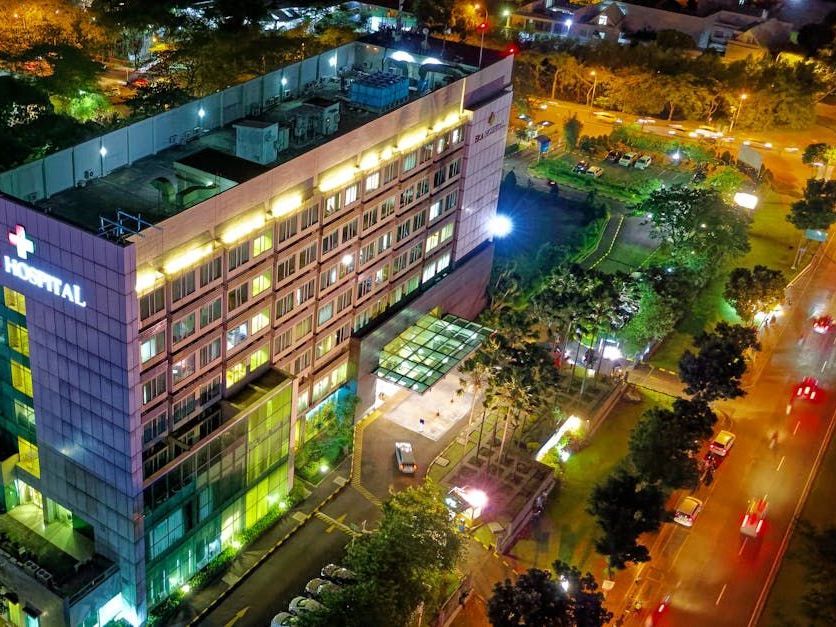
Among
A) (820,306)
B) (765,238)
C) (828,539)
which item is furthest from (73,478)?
(765,238)

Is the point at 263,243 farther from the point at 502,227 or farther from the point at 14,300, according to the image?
the point at 502,227

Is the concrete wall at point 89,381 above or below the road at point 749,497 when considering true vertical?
above

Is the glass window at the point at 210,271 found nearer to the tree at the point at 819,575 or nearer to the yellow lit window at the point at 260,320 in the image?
the yellow lit window at the point at 260,320

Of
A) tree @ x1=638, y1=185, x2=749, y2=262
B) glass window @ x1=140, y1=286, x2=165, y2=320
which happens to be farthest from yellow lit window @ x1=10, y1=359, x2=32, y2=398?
tree @ x1=638, y1=185, x2=749, y2=262

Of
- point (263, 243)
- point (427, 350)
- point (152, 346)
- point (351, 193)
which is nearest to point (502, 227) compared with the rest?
point (427, 350)

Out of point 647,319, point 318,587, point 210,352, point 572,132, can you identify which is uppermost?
point 210,352

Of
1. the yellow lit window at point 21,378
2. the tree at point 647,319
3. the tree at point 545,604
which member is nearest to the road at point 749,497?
the tree at point 647,319

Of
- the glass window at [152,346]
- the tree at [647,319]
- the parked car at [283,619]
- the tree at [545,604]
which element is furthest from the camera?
the tree at [647,319]

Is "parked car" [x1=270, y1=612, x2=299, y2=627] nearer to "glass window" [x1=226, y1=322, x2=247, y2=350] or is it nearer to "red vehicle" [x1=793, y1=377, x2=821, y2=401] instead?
"glass window" [x1=226, y1=322, x2=247, y2=350]
